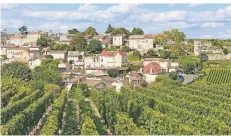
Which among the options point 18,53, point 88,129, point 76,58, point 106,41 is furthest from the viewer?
point 106,41

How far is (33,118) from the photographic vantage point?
24953mm

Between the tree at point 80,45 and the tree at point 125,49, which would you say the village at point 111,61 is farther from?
the tree at point 80,45

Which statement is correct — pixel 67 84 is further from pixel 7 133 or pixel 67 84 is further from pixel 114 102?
pixel 7 133

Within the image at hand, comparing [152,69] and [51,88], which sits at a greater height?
[152,69]

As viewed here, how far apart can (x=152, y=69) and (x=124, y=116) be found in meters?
25.5

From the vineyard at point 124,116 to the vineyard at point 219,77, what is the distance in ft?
30.9

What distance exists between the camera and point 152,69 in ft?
157

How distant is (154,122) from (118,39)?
44.7m

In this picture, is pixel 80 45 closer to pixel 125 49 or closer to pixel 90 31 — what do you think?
pixel 125 49

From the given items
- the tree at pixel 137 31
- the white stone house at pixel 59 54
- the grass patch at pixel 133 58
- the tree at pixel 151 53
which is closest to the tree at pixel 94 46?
the white stone house at pixel 59 54

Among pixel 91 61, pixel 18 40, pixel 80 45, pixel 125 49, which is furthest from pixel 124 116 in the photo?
pixel 18 40

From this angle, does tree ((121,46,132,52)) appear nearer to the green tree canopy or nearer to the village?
the village

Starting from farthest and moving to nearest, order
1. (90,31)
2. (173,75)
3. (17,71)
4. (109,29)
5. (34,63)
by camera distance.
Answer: (109,29)
(90,31)
(34,63)
(17,71)
(173,75)

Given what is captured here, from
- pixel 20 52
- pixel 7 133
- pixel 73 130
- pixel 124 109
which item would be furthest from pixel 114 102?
pixel 20 52
